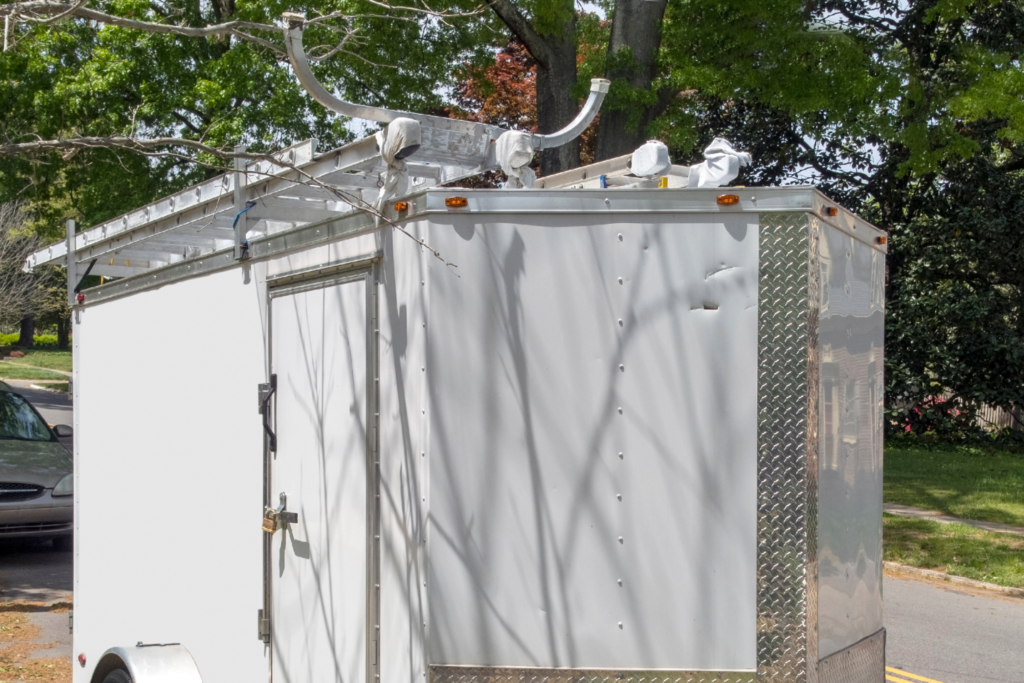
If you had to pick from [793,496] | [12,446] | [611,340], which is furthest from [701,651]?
[12,446]

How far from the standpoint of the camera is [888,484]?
15.4m

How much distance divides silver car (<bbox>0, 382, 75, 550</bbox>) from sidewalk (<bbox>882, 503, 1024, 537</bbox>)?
33.1ft

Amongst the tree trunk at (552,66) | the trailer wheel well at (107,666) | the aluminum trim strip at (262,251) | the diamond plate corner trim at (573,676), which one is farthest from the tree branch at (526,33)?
the diamond plate corner trim at (573,676)

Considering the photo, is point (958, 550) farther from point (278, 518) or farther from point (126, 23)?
point (126, 23)

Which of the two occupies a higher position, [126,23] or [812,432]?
[126,23]

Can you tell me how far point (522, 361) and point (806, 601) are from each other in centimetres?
116

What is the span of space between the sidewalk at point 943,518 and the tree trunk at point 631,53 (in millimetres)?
5951

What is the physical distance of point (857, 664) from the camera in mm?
3477

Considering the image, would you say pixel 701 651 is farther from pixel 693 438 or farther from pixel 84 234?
pixel 84 234

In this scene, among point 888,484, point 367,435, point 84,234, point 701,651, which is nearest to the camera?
point 701,651

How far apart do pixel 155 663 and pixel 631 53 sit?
980cm

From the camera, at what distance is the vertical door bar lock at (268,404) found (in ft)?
12.7

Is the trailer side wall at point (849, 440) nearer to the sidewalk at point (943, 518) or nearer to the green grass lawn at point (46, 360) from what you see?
the sidewalk at point (943, 518)

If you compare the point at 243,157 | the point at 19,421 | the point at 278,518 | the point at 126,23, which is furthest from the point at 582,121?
the point at 19,421
